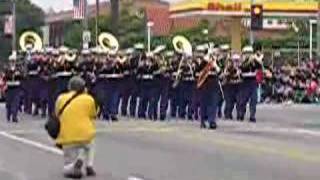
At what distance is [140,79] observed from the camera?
99.1 ft

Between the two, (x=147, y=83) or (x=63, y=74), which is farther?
(x=147, y=83)

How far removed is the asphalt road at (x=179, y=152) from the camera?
15.7m

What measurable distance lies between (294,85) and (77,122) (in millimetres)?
30391

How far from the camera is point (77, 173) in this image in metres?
15.1

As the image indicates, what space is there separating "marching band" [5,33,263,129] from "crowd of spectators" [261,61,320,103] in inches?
515

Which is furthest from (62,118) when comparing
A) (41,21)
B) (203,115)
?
(41,21)

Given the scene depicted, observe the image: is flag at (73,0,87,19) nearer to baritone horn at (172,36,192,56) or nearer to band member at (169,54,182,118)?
baritone horn at (172,36,192,56)

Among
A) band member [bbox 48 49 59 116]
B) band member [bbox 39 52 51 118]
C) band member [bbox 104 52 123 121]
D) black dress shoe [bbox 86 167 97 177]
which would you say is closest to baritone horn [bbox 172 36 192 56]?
band member [bbox 104 52 123 121]

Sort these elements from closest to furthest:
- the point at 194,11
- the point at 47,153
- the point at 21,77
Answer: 1. the point at 47,153
2. the point at 21,77
3. the point at 194,11

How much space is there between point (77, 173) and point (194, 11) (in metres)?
45.4

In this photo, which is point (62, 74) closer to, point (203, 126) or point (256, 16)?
point (203, 126)

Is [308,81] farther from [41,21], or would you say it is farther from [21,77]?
[41,21]

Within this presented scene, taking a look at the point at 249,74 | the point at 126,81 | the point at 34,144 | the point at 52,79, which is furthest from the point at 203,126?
the point at 52,79

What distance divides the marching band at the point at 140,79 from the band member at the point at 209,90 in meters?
1.43
